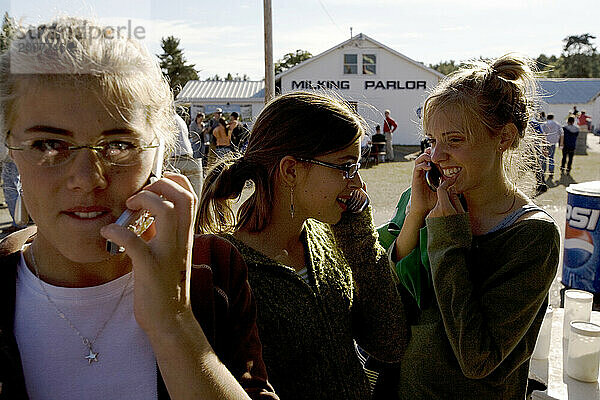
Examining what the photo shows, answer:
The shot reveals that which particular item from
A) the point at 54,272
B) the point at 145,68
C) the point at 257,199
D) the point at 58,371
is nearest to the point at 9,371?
the point at 58,371

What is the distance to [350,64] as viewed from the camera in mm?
34094

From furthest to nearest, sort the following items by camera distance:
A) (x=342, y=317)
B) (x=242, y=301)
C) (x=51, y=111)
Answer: (x=342, y=317)
(x=242, y=301)
(x=51, y=111)

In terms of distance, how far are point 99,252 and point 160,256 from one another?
0.16 m

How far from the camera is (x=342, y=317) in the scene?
6.43ft

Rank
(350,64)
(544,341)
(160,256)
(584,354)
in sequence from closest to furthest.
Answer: (160,256)
(584,354)
(544,341)
(350,64)

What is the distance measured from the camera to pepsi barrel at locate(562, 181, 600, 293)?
232 inches

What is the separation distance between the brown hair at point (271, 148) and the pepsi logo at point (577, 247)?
15.9 ft

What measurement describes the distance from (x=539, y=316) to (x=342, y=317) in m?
0.75

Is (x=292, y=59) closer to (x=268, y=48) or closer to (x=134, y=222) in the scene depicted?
(x=268, y=48)

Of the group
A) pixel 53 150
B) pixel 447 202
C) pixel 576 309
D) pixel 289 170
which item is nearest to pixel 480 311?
pixel 447 202

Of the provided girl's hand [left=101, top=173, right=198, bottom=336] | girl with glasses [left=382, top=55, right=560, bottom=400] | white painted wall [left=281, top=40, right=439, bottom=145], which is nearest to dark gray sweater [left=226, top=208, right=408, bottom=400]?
girl with glasses [left=382, top=55, right=560, bottom=400]

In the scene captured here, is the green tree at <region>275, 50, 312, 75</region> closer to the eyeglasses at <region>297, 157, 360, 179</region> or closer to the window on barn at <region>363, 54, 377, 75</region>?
the window on barn at <region>363, 54, 377, 75</region>

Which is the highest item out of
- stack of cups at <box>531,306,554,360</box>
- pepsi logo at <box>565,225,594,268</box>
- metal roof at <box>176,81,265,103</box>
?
metal roof at <box>176,81,265,103</box>

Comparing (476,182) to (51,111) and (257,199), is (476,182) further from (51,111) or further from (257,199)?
(51,111)
